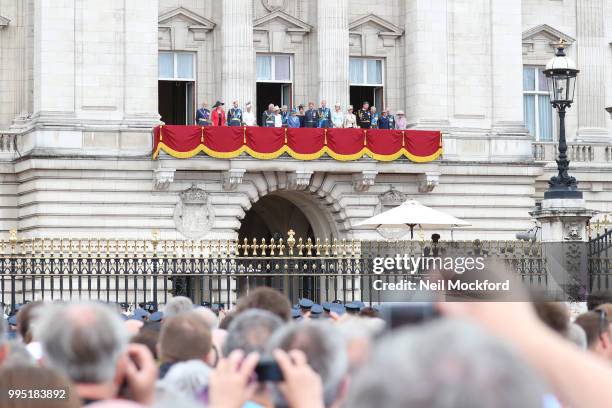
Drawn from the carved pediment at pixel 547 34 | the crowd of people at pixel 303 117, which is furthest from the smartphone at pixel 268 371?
the carved pediment at pixel 547 34

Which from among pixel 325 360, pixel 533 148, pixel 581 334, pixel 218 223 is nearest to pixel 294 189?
pixel 218 223

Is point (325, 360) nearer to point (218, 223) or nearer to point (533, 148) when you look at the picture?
point (218, 223)

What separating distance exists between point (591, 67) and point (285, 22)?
1071 cm

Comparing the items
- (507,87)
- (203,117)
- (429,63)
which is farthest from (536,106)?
(203,117)

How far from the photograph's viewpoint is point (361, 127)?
150 feet

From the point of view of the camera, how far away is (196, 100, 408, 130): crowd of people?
43781mm

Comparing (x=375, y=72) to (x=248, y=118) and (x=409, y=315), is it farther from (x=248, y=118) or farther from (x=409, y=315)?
(x=409, y=315)

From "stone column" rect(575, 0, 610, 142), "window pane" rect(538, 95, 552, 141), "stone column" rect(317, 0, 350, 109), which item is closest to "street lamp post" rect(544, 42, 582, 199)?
"stone column" rect(317, 0, 350, 109)

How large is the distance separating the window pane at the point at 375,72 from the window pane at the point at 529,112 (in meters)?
A: 5.48

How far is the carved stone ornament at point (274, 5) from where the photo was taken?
154 feet

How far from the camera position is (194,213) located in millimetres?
44344

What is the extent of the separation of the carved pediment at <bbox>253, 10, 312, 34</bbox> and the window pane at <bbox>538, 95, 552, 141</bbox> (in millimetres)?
→ 8787

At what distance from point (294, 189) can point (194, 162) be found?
139 inches

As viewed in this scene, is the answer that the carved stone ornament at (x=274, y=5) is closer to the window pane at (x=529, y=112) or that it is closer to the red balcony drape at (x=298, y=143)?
the red balcony drape at (x=298, y=143)
